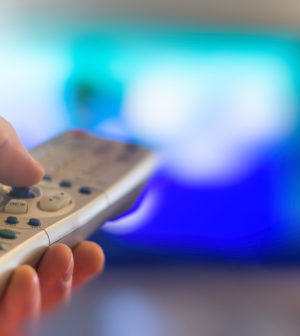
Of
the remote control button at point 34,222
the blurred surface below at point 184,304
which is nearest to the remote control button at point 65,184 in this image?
the remote control button at point 34,222

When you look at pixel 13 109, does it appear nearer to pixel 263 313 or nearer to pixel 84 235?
pixel 84 235

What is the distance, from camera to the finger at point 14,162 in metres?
0.50

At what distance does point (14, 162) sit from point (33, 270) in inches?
4.9

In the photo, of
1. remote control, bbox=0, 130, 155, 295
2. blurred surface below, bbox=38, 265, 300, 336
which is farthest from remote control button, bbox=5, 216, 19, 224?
blurred surface below, bbox=38, 265, 300, 336

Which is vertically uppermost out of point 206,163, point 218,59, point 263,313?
point 218,59

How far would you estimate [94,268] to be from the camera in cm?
54

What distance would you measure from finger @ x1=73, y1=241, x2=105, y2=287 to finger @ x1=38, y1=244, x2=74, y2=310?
0.12ft

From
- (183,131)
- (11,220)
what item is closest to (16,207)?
(11,220)

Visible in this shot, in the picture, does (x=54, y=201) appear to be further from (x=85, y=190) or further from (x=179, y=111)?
(x=179, y=111)

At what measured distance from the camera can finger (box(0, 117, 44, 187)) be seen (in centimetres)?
50

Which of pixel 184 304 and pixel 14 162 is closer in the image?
pixel 14 162

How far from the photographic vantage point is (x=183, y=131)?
0.76 metres

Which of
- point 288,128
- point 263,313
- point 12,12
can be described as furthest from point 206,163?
point 12,12

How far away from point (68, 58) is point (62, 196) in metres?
0.28
